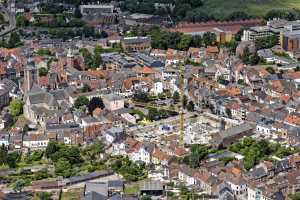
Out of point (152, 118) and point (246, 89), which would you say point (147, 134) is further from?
point (246, 89)

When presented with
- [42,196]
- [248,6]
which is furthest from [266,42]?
[42,196]

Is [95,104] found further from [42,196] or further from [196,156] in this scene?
[42,196]

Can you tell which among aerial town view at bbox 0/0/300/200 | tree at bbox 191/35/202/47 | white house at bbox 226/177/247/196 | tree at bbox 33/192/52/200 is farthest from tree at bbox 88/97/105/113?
tree at bbox 191/35/202/47

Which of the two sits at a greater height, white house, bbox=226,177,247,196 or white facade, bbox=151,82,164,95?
white facade, bbox=151,82,164,95

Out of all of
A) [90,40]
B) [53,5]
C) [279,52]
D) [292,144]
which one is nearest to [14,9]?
[53,5]

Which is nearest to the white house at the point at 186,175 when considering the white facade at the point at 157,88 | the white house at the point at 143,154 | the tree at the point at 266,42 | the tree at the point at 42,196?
the white house at the point at 143,154

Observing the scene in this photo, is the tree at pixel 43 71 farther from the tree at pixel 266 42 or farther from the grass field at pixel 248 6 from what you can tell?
the grass field at pixel 248 6

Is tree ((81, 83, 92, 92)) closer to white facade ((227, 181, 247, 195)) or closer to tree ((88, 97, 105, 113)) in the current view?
tree ((88, 97, 105, 113))
